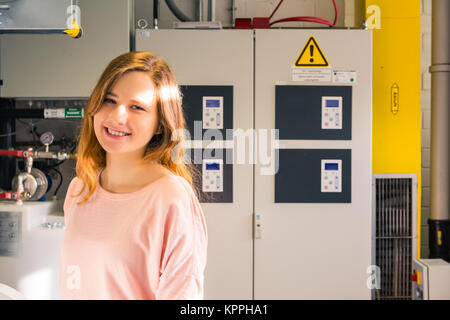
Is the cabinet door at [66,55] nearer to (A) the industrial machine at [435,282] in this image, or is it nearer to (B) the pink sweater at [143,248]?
(B) the pink sweater at [143,248]

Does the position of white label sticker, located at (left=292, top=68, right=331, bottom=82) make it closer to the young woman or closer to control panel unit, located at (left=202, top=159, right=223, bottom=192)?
A: control panel unit, located at (left=202, top=159, right=223, bottom=192)

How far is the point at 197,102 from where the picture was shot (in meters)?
1.76

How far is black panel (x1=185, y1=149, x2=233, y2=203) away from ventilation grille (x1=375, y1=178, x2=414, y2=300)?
2.35 ft

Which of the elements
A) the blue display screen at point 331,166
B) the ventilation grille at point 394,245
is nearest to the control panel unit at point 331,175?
the blue display screen at point 331,166

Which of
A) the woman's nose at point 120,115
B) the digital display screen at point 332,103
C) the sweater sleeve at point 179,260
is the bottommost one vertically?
the sweater sleeve at point 179,260

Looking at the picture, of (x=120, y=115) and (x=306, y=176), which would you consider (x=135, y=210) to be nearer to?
(x=120, y=115)

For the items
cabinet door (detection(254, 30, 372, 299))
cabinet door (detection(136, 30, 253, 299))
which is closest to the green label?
cabinet door (detection(136, 30, 253, 299))

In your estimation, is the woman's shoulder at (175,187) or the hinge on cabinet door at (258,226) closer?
the woman's shoulder at (175,187)

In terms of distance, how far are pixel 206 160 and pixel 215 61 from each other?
454mm

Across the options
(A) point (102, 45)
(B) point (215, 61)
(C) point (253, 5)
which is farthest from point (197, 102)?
(C) point (253, 5)

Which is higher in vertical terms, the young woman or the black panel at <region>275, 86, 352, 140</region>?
the black panel at <region>275, 86, 352, 140</region>

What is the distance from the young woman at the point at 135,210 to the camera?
47 centimetres

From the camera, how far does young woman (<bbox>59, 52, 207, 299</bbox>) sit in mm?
468
